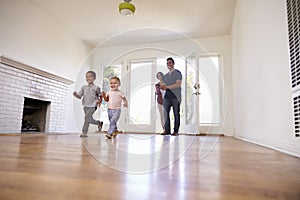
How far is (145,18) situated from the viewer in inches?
147

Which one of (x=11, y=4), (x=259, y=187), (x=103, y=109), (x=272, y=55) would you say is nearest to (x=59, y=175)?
(x=259, y=187)

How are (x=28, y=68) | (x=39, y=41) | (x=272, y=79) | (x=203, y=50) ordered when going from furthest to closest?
(x=203, y=50), (x=39, y=41), (x=28, y=68), (x=272, y=79)

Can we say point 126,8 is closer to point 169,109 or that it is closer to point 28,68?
point 169,109

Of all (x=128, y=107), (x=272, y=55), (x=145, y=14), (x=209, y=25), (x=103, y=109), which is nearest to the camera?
(x=272, y=55)

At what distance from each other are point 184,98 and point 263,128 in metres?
2.54

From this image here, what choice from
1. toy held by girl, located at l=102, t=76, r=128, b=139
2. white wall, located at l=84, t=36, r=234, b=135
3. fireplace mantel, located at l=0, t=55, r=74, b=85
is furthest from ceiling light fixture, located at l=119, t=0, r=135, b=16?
fireplace mantel, located at l=0, t=55, r=74, b=85

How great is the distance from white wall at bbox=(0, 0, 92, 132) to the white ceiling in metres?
0.17

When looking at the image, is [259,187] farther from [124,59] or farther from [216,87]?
[124,59]

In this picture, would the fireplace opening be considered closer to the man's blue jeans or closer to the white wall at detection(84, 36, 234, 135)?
the white wall at detection(84, 36, 234, 135)

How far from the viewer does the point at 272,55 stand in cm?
134

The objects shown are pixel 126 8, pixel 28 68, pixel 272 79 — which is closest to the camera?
pixel 272 79

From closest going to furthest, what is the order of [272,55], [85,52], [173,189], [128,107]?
[173,189]
[272,55]
[128,107]
[85,52]

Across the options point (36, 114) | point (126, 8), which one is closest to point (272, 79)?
point (126, 8)

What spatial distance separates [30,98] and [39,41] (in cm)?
94
